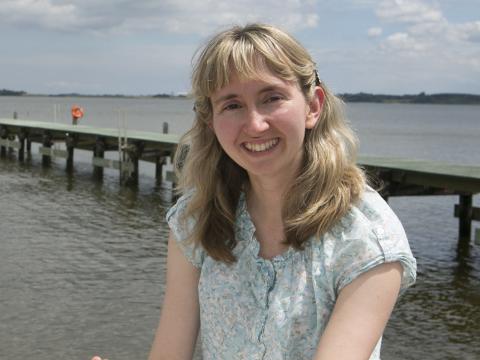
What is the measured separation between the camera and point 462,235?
48.4 ft

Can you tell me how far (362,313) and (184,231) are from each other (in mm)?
646

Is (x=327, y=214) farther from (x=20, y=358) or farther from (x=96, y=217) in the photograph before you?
(x=96, y=217)

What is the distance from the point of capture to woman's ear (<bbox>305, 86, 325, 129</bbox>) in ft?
7.07

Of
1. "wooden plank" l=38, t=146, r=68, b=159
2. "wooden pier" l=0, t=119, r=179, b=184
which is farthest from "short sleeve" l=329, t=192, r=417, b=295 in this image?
"wooden plank" l=38, t=146, r=68, b=159

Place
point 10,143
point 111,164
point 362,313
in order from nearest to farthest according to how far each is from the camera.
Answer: point 362,313
point 111,164
point 10,143

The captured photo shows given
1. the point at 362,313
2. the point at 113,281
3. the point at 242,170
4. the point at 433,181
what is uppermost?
the point at 242,170

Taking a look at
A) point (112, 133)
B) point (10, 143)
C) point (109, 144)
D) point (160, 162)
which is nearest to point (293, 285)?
point (160, 162)

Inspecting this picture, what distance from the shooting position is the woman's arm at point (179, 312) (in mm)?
2277

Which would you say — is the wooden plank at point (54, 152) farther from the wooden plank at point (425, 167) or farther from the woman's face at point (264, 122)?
the woman's face at point (264, 122)

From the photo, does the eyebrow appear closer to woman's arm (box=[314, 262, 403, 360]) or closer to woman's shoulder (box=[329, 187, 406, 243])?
woman's shoulder (box=[329, 187, 406, 243])

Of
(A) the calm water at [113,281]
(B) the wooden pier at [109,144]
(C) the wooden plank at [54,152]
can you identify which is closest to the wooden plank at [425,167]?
(A) the calm water at [113,281]

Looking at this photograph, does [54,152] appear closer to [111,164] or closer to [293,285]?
[111,164]

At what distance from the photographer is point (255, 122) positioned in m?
2.06

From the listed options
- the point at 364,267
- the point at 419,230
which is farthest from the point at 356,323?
the point at 419,230
